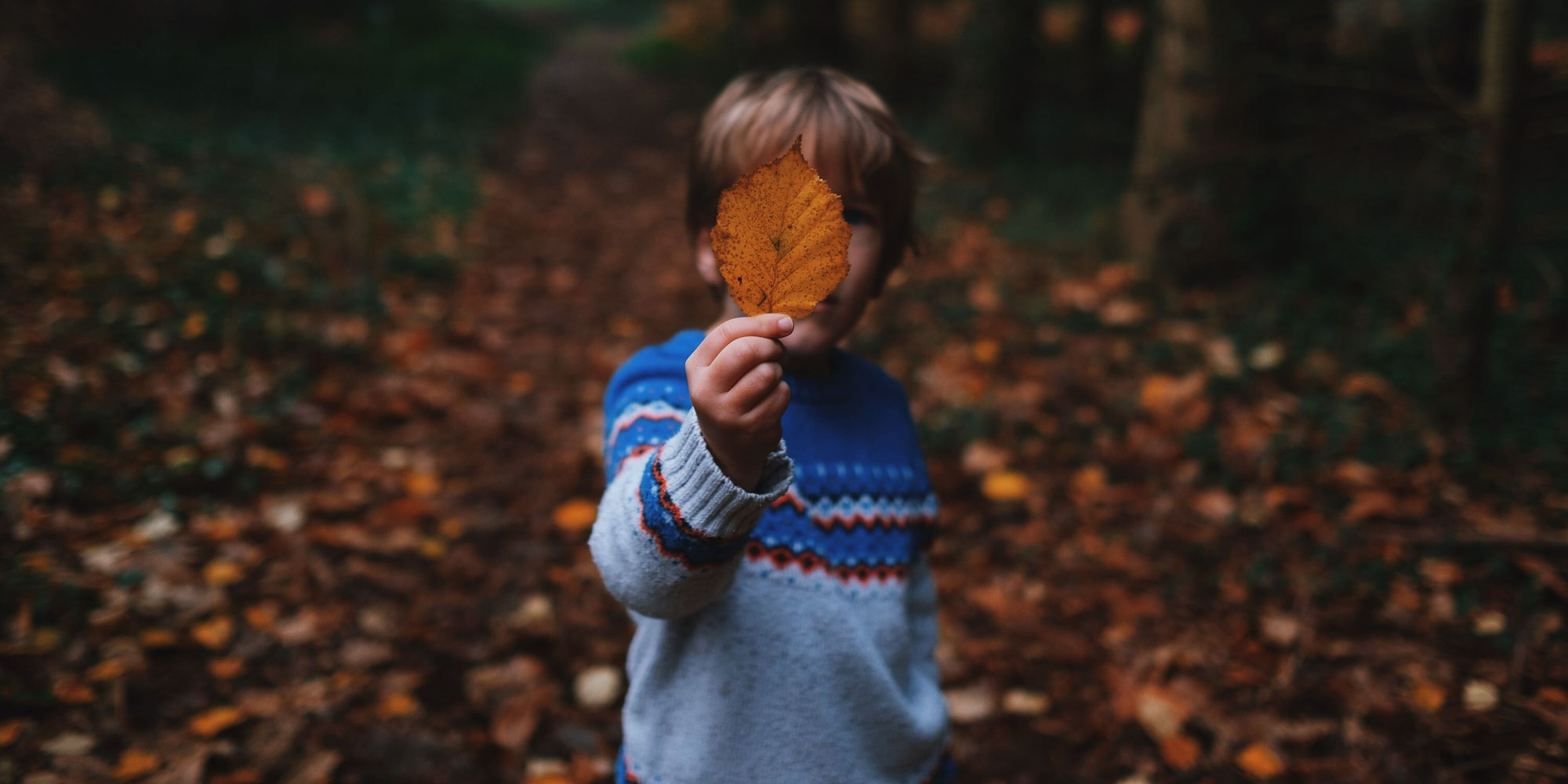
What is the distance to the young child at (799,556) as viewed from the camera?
1.15 meters

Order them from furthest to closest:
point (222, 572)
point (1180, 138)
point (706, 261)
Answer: point (1180, 138) → point (222, 572) → point (706, 261)

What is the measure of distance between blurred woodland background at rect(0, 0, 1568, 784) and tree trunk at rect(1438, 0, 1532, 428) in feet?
0.03

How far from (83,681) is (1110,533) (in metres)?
2.77

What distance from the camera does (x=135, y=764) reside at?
173cm

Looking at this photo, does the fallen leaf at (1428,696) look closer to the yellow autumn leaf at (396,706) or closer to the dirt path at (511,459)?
the dirt path at (511,459)

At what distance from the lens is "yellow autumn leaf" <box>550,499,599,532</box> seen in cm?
288

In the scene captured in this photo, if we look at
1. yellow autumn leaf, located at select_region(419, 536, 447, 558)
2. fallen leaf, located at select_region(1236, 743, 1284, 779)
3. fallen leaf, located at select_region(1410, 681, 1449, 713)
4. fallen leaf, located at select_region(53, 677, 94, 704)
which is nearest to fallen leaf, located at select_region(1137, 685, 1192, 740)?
fallen leaf, located at select_region(1236, 743, 1284, 779)

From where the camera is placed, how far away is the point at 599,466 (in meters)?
3.19

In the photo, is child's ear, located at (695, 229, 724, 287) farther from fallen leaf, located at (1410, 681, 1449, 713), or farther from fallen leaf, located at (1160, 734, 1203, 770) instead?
fallen leaf, located at (1410, 681, 1449, 713)

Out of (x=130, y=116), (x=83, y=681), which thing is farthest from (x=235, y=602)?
(x=130, y=116)

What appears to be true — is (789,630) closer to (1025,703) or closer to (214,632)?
(1025,703)

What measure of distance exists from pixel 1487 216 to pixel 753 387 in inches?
105

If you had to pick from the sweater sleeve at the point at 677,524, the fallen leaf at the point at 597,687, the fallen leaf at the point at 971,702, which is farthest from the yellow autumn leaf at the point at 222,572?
the fallen leaf at the point at 971,702

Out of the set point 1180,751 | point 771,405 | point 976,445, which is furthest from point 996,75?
point 771,405
